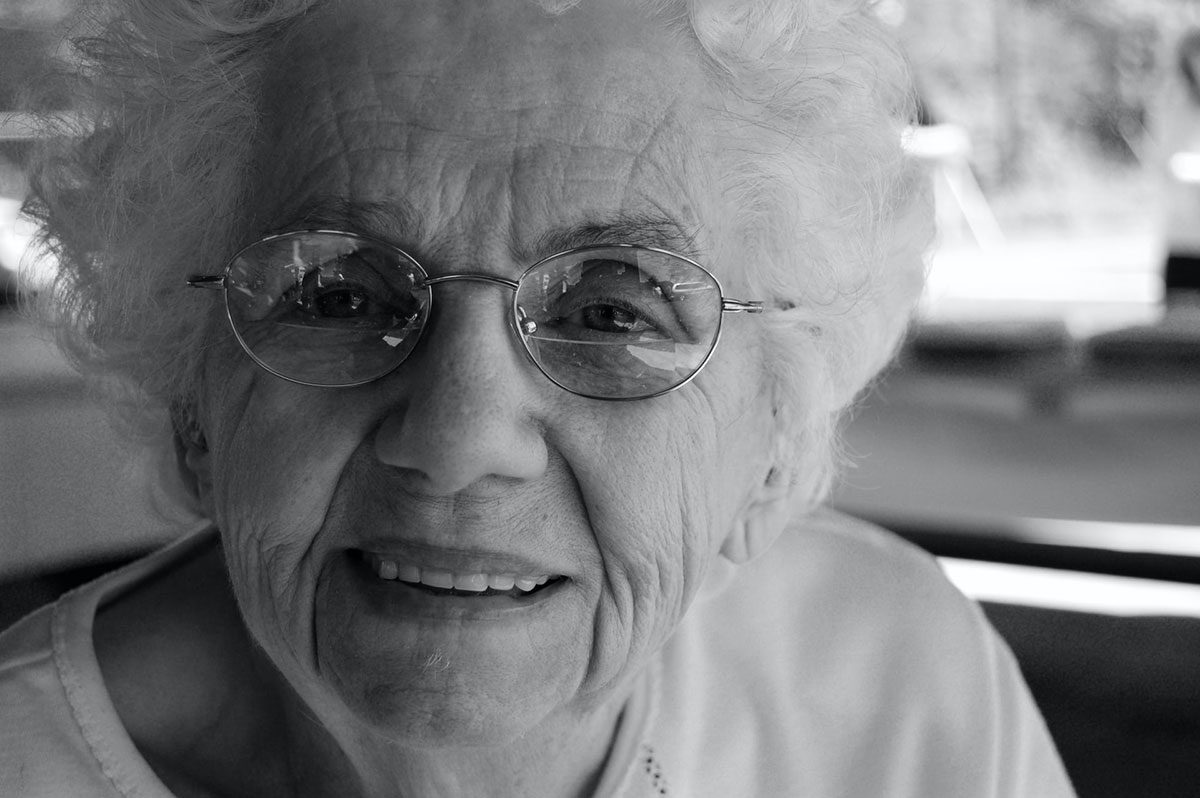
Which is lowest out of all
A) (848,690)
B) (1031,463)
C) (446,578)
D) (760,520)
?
(848,690)

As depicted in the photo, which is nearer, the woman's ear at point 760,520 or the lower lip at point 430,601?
the lower lip at point 430,601

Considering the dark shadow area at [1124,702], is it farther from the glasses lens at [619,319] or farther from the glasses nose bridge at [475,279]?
the glasses nose bridge at [475,279]

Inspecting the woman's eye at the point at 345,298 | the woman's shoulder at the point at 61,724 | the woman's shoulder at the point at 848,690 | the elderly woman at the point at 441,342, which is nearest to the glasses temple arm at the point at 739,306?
the elderly woman at the point at 441,342

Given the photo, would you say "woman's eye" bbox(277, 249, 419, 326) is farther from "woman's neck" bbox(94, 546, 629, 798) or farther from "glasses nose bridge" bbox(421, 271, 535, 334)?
"woman's neck" bbox(94, 546, 629, 798)

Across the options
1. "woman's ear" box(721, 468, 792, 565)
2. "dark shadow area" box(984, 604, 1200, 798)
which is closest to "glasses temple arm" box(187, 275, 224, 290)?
"woman's ear" box(721, 468, 792, 565)

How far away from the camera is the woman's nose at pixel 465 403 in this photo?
1277mm

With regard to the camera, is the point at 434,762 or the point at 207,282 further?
the point at 434,762

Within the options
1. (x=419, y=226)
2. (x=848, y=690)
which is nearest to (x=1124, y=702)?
(x=848, y=690)

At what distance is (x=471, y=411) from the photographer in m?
1.28

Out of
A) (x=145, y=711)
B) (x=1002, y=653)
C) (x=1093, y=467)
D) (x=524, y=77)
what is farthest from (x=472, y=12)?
(x=1093, y=467)

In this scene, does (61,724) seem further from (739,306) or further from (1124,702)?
(1124,702)

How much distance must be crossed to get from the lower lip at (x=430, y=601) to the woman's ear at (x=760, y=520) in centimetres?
41

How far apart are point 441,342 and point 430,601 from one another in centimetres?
30

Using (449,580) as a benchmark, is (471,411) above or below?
above
